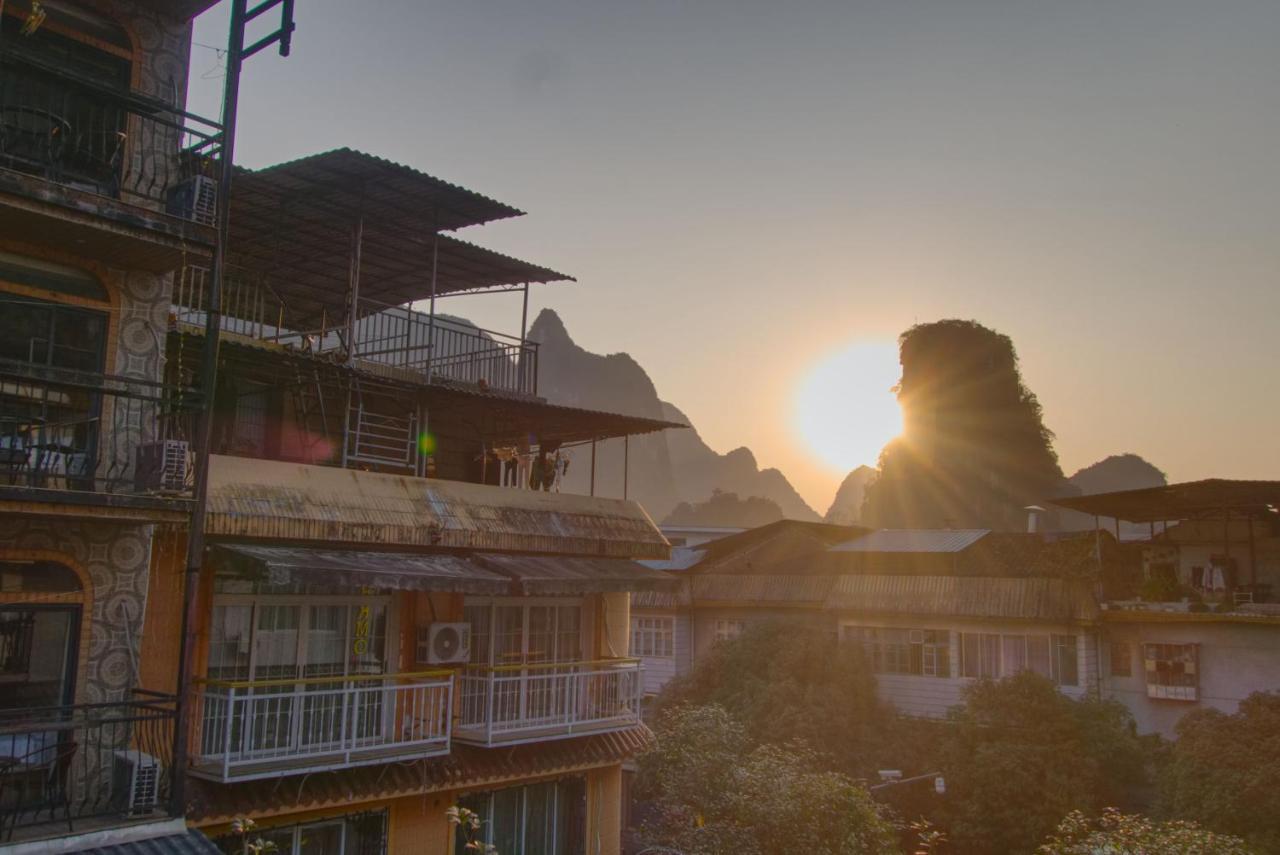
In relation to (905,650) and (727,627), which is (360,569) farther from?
(727,627)

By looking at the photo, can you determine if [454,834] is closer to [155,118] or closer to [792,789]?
[792,789]

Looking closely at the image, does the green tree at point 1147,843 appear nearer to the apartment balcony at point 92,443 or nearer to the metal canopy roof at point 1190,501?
the metal canopy roof at point 1190,501

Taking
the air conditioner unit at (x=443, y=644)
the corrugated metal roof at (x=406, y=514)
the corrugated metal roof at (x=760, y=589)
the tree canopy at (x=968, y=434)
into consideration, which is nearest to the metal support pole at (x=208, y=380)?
the corrugated metal roof at (x=406, y=514)

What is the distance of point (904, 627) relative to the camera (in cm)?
3256

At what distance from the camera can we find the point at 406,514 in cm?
1564

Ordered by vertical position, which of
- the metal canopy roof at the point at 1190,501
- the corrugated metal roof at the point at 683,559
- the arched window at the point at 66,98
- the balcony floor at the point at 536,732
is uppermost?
the arched window at the point at 66,98

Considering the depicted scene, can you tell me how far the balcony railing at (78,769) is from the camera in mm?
10227

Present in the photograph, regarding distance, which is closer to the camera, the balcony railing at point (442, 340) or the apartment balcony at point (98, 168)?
the apartment balcony at point (98, 168)

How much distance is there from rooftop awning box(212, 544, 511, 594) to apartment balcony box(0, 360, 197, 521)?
1.37 m

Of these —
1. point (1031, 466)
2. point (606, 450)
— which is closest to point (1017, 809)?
point (1031, 466)

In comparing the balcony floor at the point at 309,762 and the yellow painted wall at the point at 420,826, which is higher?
the balcony floor at the point at 309,762

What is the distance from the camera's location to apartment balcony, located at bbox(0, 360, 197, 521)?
1073cm

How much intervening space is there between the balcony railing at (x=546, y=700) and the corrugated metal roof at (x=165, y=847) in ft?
17.1

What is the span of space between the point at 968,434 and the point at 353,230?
6126 cm
